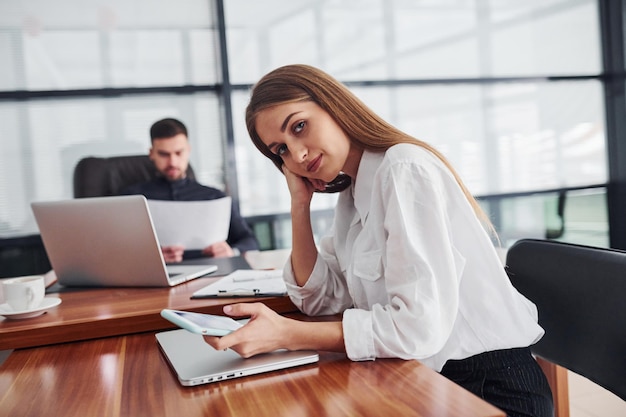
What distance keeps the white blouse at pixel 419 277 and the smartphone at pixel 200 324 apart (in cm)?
19

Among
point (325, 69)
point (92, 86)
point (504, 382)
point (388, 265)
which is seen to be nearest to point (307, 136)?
point (388, 265)

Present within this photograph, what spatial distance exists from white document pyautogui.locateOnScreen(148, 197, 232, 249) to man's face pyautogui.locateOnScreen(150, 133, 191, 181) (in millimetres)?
965

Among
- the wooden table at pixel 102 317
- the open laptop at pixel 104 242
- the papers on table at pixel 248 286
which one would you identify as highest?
the open laptop at pixel 104 242

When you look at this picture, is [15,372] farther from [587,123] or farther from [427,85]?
[587,123]

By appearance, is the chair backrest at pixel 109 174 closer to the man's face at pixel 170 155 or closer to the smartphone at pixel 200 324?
the man's face at pixel 170 155

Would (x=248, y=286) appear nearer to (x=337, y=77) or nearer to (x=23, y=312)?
(x=23, y=312)

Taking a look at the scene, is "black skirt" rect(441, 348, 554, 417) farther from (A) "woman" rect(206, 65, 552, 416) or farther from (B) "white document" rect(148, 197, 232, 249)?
(B) "white document" rect(148, 197, 232, 249)

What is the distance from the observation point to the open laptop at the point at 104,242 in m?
1.53

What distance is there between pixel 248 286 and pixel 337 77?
2.87 metres

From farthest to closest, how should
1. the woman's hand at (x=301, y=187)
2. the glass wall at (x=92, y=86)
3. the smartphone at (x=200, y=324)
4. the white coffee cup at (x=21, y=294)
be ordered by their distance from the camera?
the glass wall at (x=92, y=86)
the woman's hand at (x=301, y=187)
the white coffee cup at (x=21, y=294)
the smartphone at (x=200, y=324)

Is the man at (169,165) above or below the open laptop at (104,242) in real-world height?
above

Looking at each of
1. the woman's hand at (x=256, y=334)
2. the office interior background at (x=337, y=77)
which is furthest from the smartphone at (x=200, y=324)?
the office interior background at (x=337, y=77)

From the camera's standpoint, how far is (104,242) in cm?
158

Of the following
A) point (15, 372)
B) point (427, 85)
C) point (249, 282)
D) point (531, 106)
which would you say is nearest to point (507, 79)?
point (531, 106)
